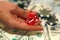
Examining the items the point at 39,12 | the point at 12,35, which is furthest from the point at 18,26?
the point at 39,12

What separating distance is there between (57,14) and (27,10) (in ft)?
0.55

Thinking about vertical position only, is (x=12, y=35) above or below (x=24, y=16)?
below

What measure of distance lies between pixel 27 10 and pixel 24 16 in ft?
0.22

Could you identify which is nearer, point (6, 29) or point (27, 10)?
point (6, 29)

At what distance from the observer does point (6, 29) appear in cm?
77

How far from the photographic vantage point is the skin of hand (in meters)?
0.78

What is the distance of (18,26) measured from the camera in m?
0.78

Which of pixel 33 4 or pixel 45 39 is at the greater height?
pixel 33 4

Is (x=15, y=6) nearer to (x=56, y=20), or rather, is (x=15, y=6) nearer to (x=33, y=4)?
(x=33, y=4)

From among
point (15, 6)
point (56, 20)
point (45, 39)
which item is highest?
point (15, 6)

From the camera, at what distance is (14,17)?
0.81m

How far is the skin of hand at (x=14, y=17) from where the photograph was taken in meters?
0.78

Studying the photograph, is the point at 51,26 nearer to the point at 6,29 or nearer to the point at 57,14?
the point at 57,14

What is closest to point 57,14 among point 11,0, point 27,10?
point 27,10
